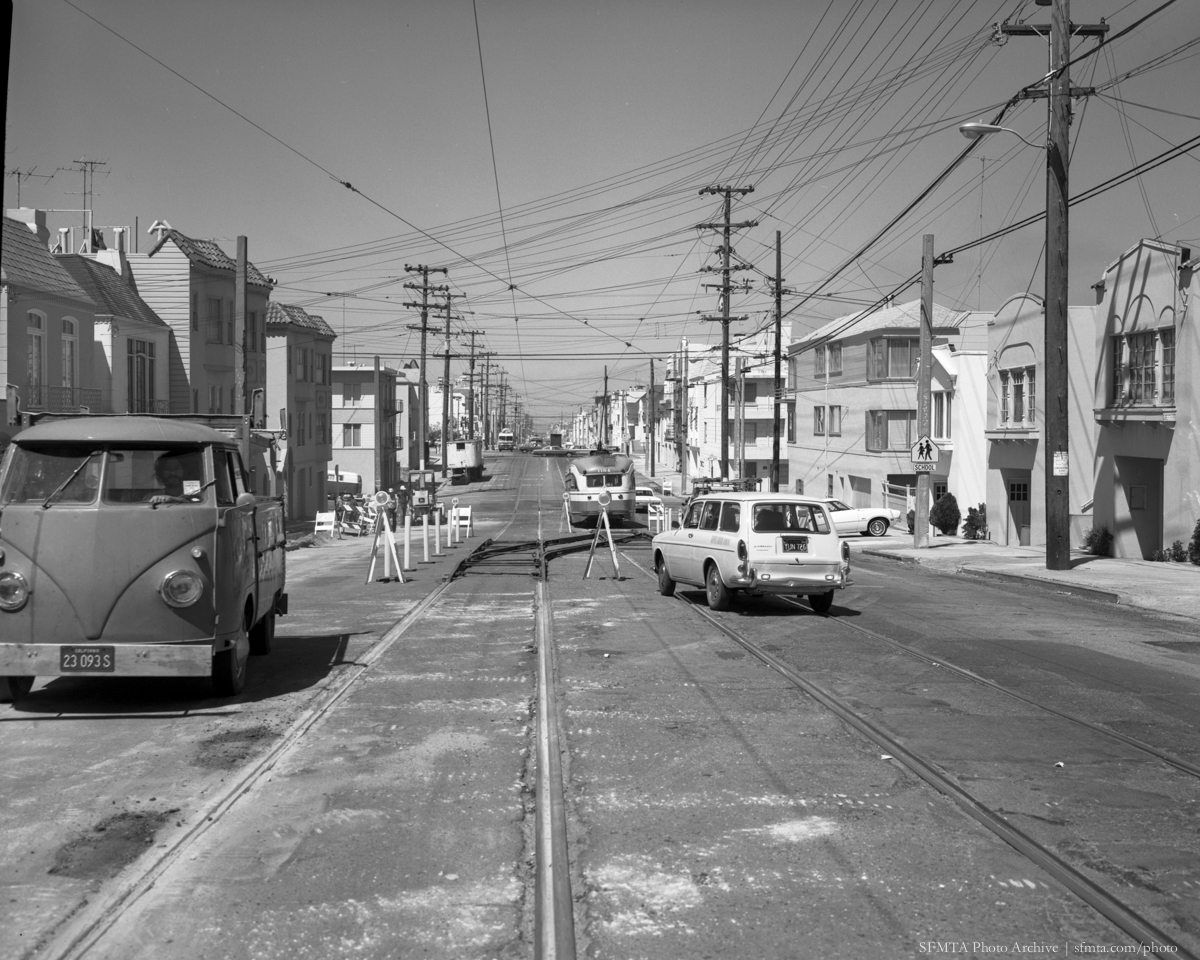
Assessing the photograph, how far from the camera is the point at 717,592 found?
17.9m

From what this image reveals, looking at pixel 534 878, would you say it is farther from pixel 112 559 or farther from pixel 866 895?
pixel 112 559

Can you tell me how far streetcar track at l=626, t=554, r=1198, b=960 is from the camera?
5301 millimetres

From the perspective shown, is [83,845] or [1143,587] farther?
[1143,587]

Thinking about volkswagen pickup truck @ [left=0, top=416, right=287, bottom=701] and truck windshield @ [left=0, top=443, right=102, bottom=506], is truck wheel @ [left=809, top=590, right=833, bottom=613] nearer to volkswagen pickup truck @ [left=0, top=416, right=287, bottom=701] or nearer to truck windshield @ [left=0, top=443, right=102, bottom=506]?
volkswagen pickup truck @ [left=0, top=416, right=287, bottom=701]

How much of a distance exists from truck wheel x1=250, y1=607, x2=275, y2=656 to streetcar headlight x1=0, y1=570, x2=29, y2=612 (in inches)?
132

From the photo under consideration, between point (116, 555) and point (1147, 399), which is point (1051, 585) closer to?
point (1147, 399)

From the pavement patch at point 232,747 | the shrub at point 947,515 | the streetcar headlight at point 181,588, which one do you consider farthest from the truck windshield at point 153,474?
the shrub at point 947,515

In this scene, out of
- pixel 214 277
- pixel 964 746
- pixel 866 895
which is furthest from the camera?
pixel 214 277

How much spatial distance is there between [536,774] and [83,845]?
283 centimetres

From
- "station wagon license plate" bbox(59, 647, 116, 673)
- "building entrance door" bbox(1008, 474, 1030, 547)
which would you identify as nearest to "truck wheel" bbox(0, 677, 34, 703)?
"station wagon license plate" bbox(59, 647, 116, 673)

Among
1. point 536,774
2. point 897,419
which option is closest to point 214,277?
point 897,419

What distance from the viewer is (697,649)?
45.2ft

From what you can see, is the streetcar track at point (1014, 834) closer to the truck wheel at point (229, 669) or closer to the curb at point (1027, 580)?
the truck wheel at point (229, 669)

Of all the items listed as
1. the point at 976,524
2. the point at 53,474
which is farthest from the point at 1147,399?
the point at 53,474
